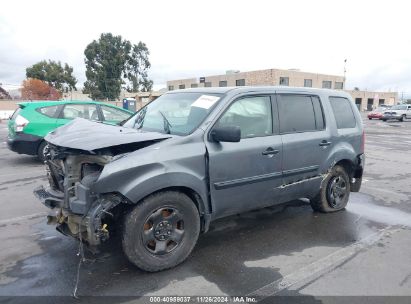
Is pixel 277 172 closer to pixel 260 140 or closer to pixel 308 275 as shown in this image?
pixel 260 140

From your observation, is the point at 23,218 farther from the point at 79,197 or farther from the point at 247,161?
the point at 247,161

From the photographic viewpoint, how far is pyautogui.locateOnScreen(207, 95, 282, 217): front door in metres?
3.62

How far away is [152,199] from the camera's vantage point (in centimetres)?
319

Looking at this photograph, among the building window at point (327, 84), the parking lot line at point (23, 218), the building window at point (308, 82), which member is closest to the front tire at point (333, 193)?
the parking lot line at point (23, 218)

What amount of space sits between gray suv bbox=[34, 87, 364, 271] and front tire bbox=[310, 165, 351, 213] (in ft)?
0.51

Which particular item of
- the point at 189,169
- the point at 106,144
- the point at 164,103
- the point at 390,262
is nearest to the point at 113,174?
the point at 106,144

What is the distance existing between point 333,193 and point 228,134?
253cm

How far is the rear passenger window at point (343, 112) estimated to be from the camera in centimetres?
507

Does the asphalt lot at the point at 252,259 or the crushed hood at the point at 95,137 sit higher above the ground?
the crushed hood at the point at 95,137

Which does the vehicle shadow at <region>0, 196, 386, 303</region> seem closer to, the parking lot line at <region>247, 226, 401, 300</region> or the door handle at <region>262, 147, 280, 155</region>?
the parking lot line at <region>247, 226, 401, 300</region>

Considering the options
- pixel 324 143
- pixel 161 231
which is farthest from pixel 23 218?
pixel 324 143

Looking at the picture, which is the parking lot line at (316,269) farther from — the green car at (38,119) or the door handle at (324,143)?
the green car at (38,119)

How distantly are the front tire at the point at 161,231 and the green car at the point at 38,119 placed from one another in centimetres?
498

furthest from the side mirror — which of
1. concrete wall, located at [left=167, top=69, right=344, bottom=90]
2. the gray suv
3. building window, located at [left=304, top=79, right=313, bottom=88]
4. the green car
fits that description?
building window, located at [left=304, top=79, right=313, bottom=88]
